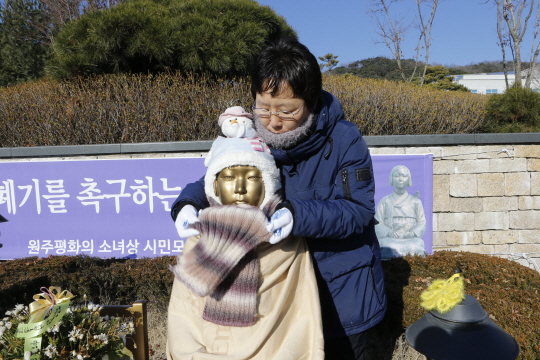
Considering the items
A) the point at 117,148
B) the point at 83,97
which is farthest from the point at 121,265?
the point at 83,97

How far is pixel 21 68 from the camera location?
13992 millimetres

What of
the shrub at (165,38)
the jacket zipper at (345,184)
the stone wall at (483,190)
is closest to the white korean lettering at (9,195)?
the shrub at (165,38)

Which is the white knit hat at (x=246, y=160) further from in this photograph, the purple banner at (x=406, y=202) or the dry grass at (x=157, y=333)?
the purple banner at (x=406, y=202)

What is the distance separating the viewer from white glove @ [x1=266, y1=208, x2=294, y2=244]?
1.55 meters

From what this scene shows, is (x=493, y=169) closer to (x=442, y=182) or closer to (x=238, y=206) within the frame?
(x=442, y=182)

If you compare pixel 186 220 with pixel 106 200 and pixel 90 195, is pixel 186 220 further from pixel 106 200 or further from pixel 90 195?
pixel 90 195

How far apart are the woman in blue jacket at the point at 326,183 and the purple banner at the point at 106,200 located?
294cm

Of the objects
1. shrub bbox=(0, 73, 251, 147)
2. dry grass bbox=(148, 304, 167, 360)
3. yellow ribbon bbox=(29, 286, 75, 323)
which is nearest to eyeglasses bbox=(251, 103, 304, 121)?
yellow ribbon bbox=(29, 286, 75, 323)

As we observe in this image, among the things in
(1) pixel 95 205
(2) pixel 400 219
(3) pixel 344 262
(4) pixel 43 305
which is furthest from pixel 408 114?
(4) pixel 43 305

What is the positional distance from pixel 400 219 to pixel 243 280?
3611mm

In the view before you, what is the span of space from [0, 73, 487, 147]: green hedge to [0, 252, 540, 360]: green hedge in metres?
2.29

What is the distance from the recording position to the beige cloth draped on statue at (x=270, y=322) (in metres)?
1.59

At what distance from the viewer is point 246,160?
5.51 feet

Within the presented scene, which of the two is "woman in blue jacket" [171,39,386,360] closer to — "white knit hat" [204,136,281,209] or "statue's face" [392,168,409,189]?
"white knit hat" [204,136,281,209]
